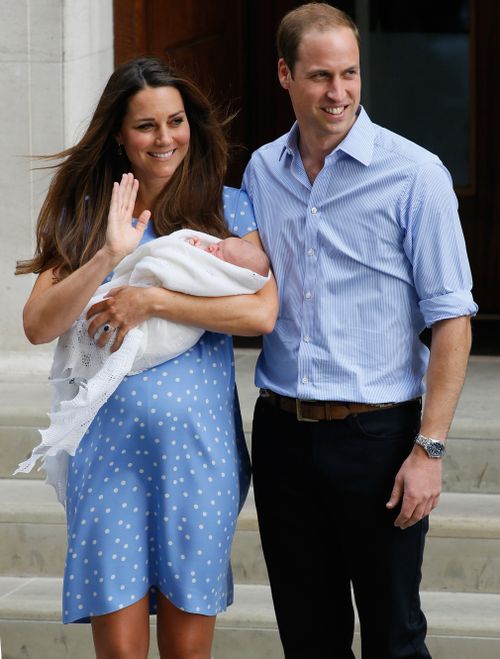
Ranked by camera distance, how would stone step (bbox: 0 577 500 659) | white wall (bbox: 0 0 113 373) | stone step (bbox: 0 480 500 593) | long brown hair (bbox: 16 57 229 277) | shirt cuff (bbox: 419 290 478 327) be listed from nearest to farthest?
shirt cuff (bbox: 419 290 478 327)
long brown hair (bbox: 16 57 229 277)
stone step (bbox: 0 577 500 659)
stone step (bbox: 0 480 500 593)
white wall (bbox: 0 0 113 373)

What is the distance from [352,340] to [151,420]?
19.4 inches

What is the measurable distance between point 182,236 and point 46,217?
1.27ft

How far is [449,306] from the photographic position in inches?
108

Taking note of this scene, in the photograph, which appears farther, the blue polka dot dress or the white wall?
the white wall

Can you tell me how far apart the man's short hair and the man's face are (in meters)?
0.02

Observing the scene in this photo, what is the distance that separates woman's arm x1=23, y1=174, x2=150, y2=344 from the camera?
2846mm

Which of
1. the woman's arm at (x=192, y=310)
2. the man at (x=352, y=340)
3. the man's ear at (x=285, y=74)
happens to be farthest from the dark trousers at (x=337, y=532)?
the man's ear at (x=285, y=74)

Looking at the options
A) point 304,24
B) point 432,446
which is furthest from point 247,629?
point 304,24

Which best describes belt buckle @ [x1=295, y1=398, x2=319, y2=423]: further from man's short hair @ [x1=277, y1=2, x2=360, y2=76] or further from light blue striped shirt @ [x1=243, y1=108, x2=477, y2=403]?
man's short hair @ [x1=277, y1=2, x2=360, y2=76]

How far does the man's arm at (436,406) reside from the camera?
278 centimetres

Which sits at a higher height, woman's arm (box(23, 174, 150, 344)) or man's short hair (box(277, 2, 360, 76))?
man's short hair (box(277, 2, 360, 76))

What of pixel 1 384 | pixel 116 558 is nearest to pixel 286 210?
pixel 116 558

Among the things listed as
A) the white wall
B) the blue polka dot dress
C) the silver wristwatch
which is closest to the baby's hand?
the blue polka dot dress

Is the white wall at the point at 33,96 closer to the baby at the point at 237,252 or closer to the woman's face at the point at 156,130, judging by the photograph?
the woman's face at the point at 156,130
